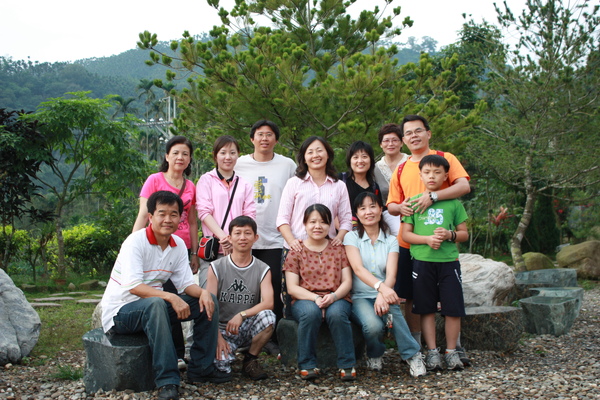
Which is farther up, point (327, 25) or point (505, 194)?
point (327, 25)

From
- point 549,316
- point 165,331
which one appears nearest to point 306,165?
point 165,331

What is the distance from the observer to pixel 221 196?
3580 mm

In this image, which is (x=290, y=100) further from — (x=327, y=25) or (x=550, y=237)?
(x=550, y=237)

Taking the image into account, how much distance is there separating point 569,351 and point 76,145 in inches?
321

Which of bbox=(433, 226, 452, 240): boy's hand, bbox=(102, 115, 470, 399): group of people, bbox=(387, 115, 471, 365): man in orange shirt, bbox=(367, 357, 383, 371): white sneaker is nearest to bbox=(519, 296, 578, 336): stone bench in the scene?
bbox=(387, 115, 471, 365): man in orange shirt

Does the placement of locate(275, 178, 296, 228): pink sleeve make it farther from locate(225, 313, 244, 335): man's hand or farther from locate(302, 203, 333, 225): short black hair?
locate(225, 313, 244, 335): man's hand

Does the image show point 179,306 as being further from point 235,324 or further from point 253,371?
point 253,371

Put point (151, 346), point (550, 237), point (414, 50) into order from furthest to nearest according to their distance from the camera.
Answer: point (414, 50)
point (550, 237)
point (151, 346)

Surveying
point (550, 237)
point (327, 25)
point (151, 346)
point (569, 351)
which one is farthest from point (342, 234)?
point (550, 237)

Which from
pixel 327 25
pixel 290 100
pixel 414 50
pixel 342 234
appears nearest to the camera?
pixel 342 234

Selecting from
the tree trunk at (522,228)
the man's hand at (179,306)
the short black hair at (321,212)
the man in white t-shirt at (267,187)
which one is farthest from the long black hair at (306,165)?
the tree trunk at (522,228)

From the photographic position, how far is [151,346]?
2.81 metres

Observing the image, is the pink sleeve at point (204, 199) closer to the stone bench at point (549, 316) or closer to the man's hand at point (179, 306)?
the man's hand at point (179, 306)

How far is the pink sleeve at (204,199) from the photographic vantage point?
139 inches
